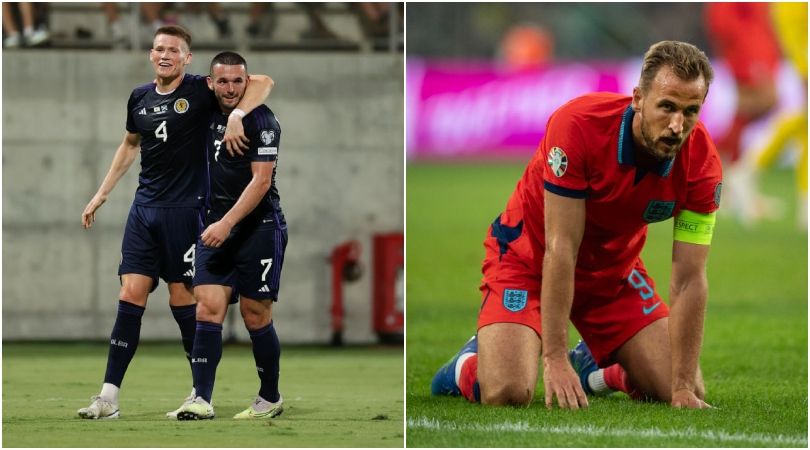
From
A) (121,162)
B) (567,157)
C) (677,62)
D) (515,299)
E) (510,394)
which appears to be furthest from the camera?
(121,162)

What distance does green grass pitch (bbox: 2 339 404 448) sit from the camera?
4809 millimetres

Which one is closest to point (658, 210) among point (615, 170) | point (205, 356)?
point (615, 170)

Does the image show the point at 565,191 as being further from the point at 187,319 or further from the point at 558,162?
the point at 187,319

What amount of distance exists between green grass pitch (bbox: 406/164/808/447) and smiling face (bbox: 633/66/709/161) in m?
0.98

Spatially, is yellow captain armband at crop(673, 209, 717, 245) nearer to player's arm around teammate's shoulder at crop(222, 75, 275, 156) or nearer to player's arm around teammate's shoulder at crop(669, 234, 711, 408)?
player's arm around teammate's shoulder at crop(669, 234, 711, 408)

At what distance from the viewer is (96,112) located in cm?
966

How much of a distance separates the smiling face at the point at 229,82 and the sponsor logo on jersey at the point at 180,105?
282 millimetres

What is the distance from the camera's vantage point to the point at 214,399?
6223 millimetres

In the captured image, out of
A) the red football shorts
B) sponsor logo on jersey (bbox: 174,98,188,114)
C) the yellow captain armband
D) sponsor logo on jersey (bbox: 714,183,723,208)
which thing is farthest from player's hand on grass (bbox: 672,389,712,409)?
sponsor logo on jersey (bbox: 174,98,188,114)

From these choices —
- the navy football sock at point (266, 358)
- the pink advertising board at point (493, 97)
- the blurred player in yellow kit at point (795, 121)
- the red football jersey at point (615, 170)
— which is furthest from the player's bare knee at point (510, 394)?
the pink advertising board at point (493, 97)

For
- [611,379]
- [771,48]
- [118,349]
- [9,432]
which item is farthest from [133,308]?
[771,48]

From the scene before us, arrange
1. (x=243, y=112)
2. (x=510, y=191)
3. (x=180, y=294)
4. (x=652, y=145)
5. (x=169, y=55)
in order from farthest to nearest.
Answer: (x=510, y=191) < (x=180, y=294) < (x=169, y=55) < (x=243, y=112) < (x=652, y=145)

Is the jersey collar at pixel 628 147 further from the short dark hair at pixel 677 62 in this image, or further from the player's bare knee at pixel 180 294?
the player's bare knee at pixel 180 294

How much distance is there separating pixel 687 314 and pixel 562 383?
1.85 ft
